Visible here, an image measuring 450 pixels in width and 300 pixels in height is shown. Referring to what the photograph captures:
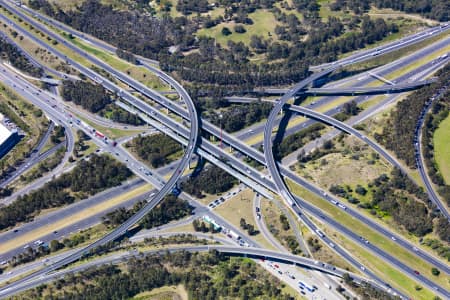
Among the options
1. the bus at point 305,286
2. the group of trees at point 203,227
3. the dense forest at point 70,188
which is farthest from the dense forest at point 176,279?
the dense forest at point 70,188

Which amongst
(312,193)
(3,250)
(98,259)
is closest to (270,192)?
(312,193)

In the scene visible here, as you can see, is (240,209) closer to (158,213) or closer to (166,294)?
(158,213)

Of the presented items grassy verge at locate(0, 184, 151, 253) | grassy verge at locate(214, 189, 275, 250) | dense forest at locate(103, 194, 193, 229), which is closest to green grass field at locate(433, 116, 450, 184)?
Result: grassy verge at locate(214, 189, 275, 250)

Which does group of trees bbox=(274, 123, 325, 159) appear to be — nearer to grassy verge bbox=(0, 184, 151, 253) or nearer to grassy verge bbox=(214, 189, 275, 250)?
grassy verge bbox=(214, 189, 275, 250)

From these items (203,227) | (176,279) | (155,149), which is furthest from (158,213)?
(155,149)

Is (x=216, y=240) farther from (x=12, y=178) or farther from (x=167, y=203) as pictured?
(x=12, y=178)

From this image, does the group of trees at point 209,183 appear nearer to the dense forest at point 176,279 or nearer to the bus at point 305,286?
the dense forest at point 176,279
